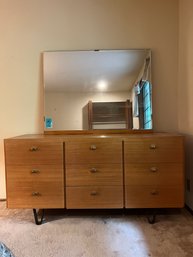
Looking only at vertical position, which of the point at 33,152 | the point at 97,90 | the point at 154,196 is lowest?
the point at 154,196

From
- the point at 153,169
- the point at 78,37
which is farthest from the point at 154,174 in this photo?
the point at 78,37

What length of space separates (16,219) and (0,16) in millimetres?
1996

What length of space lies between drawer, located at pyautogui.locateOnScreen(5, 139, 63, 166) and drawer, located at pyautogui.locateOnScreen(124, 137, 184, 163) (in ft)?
1.86

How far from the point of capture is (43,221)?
84.2 inches

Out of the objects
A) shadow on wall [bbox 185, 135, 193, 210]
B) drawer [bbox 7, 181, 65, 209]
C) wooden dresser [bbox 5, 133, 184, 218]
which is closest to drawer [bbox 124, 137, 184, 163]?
wooden dresser [bbox 5, 133, 184, 218]

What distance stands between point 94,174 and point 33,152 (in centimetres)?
53

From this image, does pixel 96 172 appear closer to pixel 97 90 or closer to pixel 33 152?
pixel 33 152

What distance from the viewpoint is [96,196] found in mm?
2025

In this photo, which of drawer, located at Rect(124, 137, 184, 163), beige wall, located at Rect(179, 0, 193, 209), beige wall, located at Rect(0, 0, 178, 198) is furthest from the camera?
beige wall, located at Rect(0, 0, 178, 198)

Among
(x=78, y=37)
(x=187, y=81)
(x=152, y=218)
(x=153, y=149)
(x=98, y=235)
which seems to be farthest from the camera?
(x=78, y=37)

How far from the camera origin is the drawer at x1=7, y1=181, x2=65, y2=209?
2027 millimetres

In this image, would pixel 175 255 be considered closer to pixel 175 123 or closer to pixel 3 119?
pixel 175 123

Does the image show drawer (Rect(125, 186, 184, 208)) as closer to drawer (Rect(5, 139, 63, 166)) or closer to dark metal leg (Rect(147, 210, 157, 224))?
dark metal leg (Rect(147, 210, 157, 224))

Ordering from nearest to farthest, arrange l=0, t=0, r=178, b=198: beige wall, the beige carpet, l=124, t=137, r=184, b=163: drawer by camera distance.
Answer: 1. the beige carpet
2. l=124, t=137, r=184, b=163: drawer
3. l=0, t=0, r=178, b=198: beige wall
